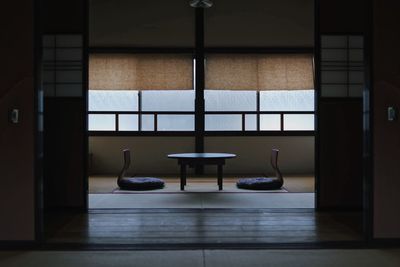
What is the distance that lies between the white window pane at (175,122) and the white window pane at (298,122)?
1912 mm

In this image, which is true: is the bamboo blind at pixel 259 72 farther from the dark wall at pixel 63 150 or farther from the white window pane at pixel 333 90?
the dark wall at pixel 63 150

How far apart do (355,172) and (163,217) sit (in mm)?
2208

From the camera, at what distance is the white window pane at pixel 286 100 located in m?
8.83

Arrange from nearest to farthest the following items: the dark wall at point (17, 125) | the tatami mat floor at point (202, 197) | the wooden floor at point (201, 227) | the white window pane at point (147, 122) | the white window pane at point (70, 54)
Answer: the dark wall at point (17, 125) → the wooden floor at point (201, 227) → the white window pane at point (70, 54) → the tatami mat floor at point (202, 197) → the white window pane at point (147, 122)

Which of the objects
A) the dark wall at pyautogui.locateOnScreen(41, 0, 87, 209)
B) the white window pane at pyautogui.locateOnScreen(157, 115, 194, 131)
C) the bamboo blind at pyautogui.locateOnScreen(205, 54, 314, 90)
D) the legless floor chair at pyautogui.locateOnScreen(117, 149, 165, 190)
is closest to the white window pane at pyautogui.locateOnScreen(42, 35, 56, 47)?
the dark wall at pyautogui.locateOnScreen(41, 0, 87, 209)

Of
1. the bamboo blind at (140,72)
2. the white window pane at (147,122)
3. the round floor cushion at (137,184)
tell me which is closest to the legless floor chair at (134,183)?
the round floor cushion at (137,184)

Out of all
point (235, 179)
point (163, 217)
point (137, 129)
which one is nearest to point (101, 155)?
point (137, 129)

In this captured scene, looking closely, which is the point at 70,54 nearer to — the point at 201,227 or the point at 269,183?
the point at 201,227

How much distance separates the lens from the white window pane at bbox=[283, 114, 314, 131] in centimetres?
877

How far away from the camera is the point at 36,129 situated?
3277mm

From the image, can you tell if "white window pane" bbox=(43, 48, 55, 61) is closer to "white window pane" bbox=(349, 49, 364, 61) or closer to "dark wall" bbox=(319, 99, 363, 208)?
"dark wall" bbox=(319, 99, 363, 208)

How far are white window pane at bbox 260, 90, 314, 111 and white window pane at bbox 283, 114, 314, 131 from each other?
0.51 ft

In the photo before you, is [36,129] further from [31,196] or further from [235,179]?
[235,179]

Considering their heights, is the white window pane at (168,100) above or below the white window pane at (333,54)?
below
